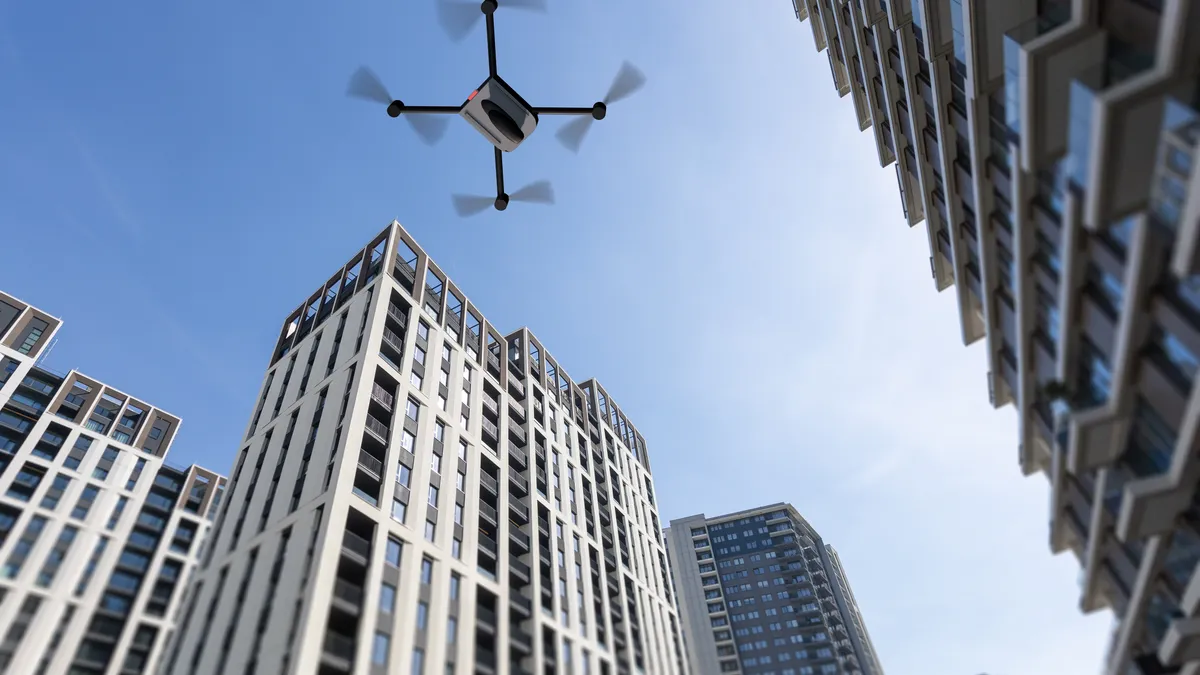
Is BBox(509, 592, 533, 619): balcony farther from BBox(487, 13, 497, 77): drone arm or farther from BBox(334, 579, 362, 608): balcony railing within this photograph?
BBox(487, 13, 497, 77): drone arm

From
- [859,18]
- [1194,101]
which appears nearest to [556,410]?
[859,18]

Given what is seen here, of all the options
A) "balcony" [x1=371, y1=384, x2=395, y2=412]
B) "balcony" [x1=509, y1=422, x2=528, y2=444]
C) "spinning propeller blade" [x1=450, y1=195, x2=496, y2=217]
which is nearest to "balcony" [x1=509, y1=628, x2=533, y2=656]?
"balcony" [x1=371, y1=384, x2=395, y2=412]

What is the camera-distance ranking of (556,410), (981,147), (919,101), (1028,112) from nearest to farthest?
1. (1028,112)
2. (981,147)
3. (919,101)
4. (556,410)

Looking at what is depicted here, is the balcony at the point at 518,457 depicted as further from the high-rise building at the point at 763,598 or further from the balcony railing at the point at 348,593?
the high-rise building at the point at 763,598

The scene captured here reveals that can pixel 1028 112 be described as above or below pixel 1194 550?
above

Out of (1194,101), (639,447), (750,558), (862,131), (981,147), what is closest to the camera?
(1194,101)

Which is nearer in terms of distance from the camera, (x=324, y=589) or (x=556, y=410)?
(x=324, y=589)

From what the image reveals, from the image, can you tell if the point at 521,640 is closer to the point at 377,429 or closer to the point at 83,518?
the point at 377,429

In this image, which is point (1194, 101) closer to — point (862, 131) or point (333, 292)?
point (862, 131)
